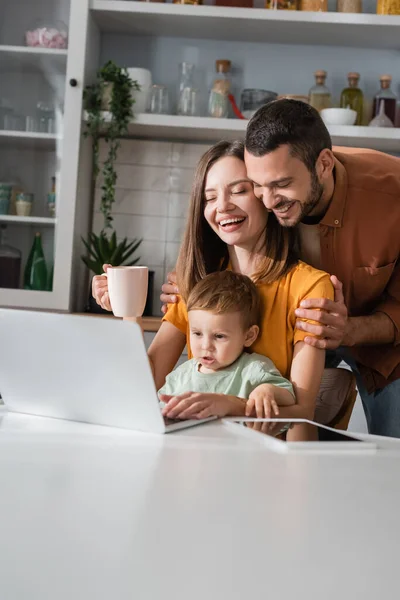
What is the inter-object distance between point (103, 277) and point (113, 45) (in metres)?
2.17

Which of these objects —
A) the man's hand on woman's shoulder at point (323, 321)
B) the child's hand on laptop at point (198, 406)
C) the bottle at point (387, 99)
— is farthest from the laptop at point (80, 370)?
the bottle at point (387, 99)

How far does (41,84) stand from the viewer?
3.44 meters

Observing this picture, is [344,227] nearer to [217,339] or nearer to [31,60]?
[217,339]

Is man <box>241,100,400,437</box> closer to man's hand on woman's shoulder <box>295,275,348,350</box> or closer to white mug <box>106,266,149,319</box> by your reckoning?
man's hand on woman's shoulder <box>295,275,348,350</box>

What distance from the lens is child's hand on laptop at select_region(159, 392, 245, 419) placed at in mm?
1177

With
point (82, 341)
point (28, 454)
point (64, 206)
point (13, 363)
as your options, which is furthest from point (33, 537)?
point (64, 206)

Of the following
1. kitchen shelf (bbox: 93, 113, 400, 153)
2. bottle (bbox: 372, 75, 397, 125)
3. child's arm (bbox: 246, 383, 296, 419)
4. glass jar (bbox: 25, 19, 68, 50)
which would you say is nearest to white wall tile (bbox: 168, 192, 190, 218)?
kitchen shelf (bbox: 93, 113, 400, 153)

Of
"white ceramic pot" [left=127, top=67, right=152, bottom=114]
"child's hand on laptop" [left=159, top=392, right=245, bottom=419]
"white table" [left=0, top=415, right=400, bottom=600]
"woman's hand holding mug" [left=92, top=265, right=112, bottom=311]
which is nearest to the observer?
"white table" [left=0, top=415, right=400, bottom=600]

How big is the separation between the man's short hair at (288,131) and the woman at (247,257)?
86 millimetres

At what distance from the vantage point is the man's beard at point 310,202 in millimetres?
1678

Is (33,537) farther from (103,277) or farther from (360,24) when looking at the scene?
(360,24)

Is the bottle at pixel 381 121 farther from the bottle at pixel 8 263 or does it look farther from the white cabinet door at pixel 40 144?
the bottle at pixel 8 263

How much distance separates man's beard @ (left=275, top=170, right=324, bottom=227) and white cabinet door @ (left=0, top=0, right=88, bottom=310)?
1.75 m

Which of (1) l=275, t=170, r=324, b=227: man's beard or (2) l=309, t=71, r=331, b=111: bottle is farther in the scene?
(2) l=309, t=71, r=331, b=111: bottle
